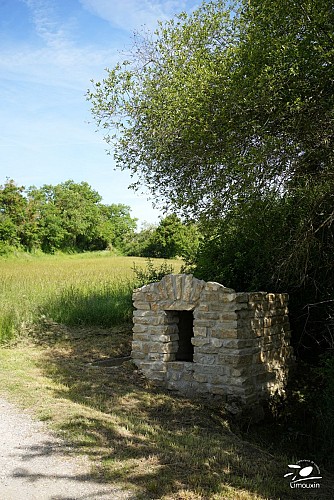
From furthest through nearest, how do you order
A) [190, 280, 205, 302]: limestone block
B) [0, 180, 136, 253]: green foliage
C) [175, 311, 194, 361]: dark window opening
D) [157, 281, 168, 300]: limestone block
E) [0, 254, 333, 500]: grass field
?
[0, 180, 136, 253]: green foliage
[175, 311, 194, 361]: dark window opening
[157, 281, 168, 300]: limestone block
[190, 280, 205, 302]: limestone block
[0, 254, 333, 500]: grass field

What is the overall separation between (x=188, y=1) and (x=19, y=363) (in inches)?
332

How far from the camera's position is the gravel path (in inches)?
175

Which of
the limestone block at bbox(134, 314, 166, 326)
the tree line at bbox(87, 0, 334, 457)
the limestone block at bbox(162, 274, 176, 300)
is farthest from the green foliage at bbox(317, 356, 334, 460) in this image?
the limestone block at bbox(134, 314, 166, 326)

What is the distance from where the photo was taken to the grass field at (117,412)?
4.96 metres

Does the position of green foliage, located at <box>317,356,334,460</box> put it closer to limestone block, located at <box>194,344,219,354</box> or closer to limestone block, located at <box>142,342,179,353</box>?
limestone block, located at <box>194,344,219,354</box>

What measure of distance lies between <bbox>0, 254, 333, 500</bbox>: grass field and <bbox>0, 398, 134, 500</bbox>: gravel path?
0.16 m

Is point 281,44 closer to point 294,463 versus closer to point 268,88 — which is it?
point 268,88

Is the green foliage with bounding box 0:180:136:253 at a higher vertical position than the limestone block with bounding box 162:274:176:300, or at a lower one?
higher

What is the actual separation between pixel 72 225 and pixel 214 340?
131 feet

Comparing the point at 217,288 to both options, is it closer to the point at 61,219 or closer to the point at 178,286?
the point at 178,286

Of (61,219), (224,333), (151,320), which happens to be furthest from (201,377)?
(61,219)

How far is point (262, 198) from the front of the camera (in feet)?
29.9

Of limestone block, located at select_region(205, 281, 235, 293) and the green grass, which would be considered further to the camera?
the green grass

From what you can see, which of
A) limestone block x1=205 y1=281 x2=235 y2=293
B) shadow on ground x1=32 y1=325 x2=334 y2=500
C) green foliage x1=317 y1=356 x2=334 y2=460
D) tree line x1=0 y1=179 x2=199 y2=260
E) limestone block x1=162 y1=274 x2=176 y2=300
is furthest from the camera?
tree line x1=0 y1=179 x2=199 y2=260
